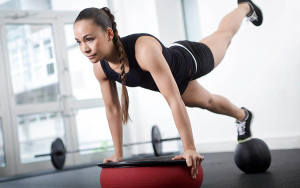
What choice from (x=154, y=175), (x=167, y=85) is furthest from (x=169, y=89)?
(x=154, y=175)

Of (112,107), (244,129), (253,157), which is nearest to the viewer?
(112,107)

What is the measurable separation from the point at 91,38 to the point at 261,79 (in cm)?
248

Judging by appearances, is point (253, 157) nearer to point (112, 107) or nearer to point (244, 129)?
point (244, 129)

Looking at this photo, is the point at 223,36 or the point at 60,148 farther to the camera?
the point at 60,148

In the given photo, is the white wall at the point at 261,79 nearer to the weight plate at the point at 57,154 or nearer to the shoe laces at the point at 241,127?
the shoe laces at the point at 241,127

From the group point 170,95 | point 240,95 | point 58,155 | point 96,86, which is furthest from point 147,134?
point 170,95

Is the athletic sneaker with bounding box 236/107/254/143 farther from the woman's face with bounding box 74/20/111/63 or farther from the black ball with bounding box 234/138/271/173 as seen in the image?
the woman's face with bounding box 74/20/111/63

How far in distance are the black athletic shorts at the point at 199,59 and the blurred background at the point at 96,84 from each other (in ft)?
4.91

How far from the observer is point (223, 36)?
7.54 feet

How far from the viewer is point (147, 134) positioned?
212 inches

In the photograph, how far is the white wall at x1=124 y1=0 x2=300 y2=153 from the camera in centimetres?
325

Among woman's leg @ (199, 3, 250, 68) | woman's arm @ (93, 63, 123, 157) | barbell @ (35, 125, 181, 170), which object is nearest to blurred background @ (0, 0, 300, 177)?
barbell @ (35, 125, 181, 170)

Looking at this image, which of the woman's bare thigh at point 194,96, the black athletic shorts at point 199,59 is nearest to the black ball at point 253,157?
the woman's bare thigh at point 194,96

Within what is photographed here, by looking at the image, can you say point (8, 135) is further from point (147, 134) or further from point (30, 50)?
point (147, 134)
